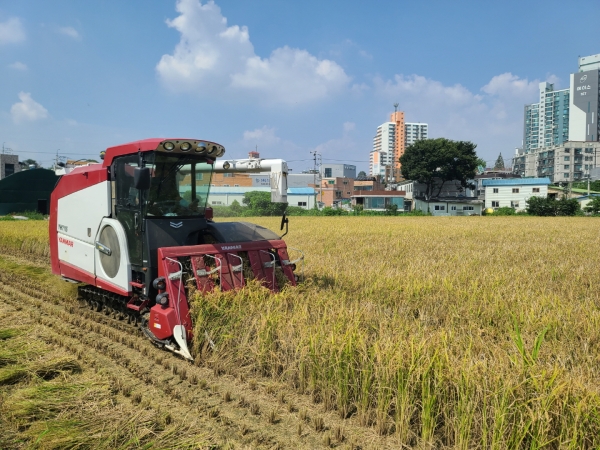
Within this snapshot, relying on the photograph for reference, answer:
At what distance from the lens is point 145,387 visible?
4.34m

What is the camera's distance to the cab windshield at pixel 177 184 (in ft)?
19.5

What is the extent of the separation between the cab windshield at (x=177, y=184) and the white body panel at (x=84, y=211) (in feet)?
3.31

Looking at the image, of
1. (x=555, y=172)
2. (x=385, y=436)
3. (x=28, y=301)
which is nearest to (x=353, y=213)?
(x=28, y=301)

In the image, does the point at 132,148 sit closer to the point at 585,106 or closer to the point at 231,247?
the point at 231,247

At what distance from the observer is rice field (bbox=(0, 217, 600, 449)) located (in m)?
3.00

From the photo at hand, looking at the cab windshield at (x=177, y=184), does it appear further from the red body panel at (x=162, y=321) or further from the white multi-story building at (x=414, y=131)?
the white multi-story building at (x=414, y=131)

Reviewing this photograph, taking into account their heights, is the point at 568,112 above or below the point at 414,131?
above

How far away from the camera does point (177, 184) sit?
247 inches

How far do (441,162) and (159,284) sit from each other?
58345 mm

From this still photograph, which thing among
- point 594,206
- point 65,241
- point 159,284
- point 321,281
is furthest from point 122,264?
point 594,206

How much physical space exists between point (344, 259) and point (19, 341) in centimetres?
724

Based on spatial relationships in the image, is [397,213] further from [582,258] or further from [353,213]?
[582,258]

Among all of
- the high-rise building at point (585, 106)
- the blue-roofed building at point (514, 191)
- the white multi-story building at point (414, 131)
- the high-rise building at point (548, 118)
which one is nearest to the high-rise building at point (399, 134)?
the white multi-story building at point (414, 131)

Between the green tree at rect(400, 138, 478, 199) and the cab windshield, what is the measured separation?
5595 centimetres
